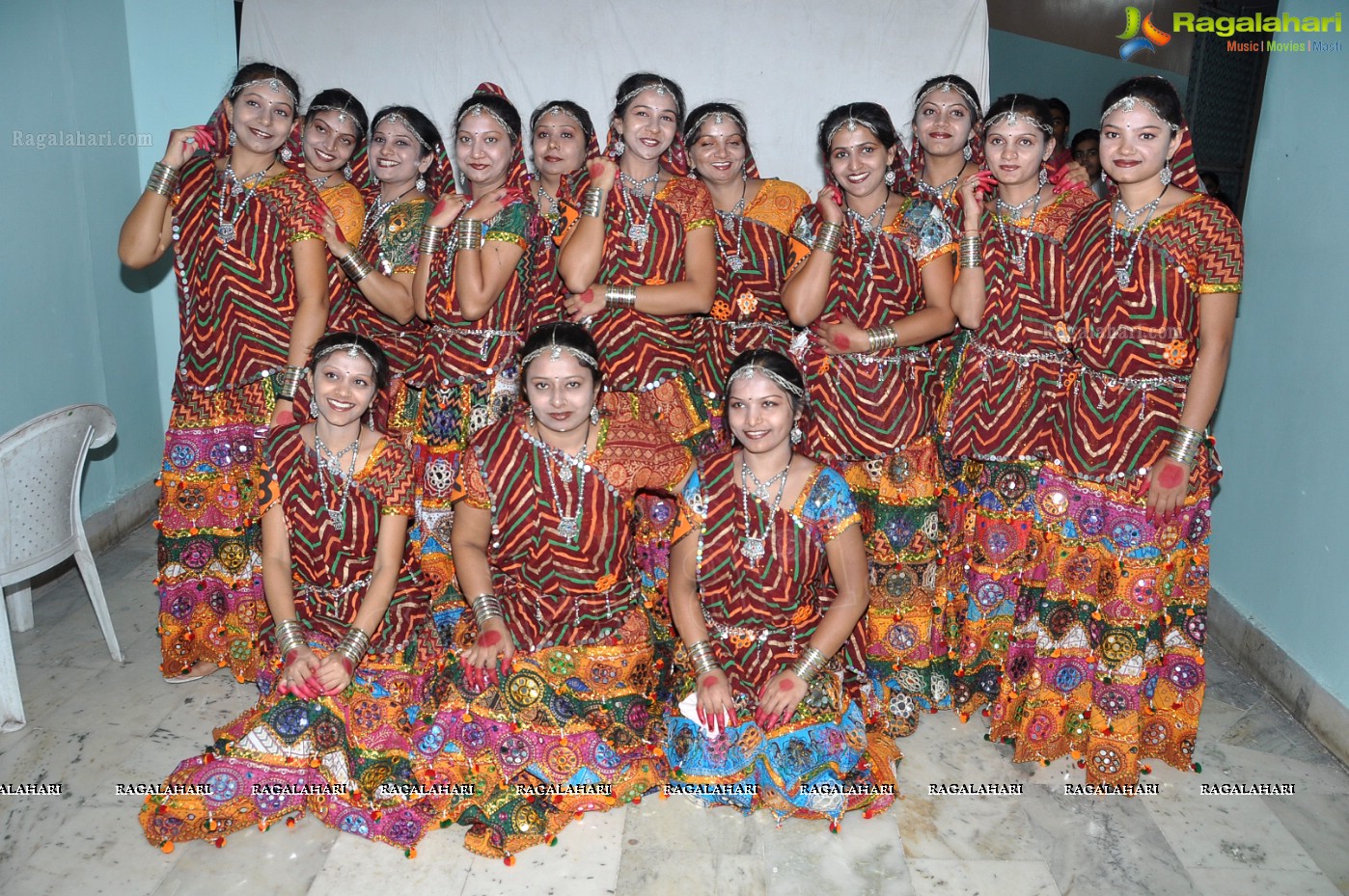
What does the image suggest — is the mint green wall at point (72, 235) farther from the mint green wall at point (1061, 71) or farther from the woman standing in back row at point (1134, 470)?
the mint green wall at point (1061, 71)

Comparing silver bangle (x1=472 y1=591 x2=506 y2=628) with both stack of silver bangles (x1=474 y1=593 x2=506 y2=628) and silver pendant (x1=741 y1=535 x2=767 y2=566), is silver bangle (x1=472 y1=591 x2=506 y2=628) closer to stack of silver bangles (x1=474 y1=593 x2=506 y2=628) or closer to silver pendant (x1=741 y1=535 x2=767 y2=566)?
stack of silver bangles (x1=474 y1=593 x2=506 y2=628)

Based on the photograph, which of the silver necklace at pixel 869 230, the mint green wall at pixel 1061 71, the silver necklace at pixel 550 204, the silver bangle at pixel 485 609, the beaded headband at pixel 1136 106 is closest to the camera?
the beaded headband at pixel 1136 106

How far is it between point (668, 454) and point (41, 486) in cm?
191

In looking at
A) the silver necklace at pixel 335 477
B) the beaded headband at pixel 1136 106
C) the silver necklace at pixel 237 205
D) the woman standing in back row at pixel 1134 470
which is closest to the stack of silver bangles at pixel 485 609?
the silver necklace at pixel 335 477

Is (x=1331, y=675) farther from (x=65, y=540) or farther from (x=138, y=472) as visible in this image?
(x=138, y=472)

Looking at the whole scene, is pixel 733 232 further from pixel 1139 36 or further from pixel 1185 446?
pixel 1139 36

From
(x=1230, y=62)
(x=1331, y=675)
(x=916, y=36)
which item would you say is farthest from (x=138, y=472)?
(x=1230, y=62)

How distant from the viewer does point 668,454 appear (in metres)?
2.76

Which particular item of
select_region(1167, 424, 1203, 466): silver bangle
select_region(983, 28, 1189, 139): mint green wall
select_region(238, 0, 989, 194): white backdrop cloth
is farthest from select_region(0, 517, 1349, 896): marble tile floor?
select_region(983, 28, 1189, 139): mint green wall

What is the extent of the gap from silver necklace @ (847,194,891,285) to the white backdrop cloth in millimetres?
1757

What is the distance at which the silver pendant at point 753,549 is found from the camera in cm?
266

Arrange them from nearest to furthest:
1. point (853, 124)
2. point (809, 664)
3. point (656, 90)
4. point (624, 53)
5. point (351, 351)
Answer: point (809, 664) → point (351, 351) → point (853, 124) → point (656, 90) → point (624, 53)

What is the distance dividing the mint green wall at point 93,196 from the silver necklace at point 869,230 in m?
2.88

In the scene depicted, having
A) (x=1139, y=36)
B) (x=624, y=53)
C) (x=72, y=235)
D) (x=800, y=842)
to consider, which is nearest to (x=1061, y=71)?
(x=1139, y=36)
